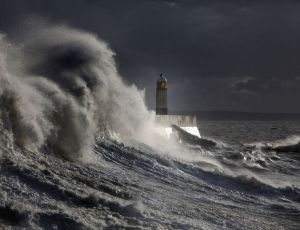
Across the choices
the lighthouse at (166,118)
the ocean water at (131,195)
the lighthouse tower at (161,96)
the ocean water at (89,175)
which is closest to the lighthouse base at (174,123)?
the lighthouse at (166,118)

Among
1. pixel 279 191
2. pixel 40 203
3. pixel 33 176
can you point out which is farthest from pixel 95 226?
pixel 279 191

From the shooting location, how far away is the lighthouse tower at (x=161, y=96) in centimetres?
2739

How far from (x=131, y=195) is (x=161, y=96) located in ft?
66.0

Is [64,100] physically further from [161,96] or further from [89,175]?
[161,96]

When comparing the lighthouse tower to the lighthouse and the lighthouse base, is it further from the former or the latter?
the lighthouse base

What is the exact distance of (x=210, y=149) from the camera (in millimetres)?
20953

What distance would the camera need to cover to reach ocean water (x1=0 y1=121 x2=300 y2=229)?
5.91 meters

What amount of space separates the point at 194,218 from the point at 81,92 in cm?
538

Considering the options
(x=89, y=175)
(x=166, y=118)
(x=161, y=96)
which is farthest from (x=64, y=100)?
(x=161, y=96)

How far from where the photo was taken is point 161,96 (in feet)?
90.2

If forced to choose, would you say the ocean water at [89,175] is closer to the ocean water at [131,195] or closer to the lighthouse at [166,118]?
the ocean water at [131,195]

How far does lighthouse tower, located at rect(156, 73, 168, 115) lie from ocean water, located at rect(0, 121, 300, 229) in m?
15.3

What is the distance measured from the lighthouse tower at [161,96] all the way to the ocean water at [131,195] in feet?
50.3

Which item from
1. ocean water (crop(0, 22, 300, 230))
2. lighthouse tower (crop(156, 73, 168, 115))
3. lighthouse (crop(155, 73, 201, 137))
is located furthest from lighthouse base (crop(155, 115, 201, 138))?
Result: ocean water (crop(0, 22, 300, 230))
